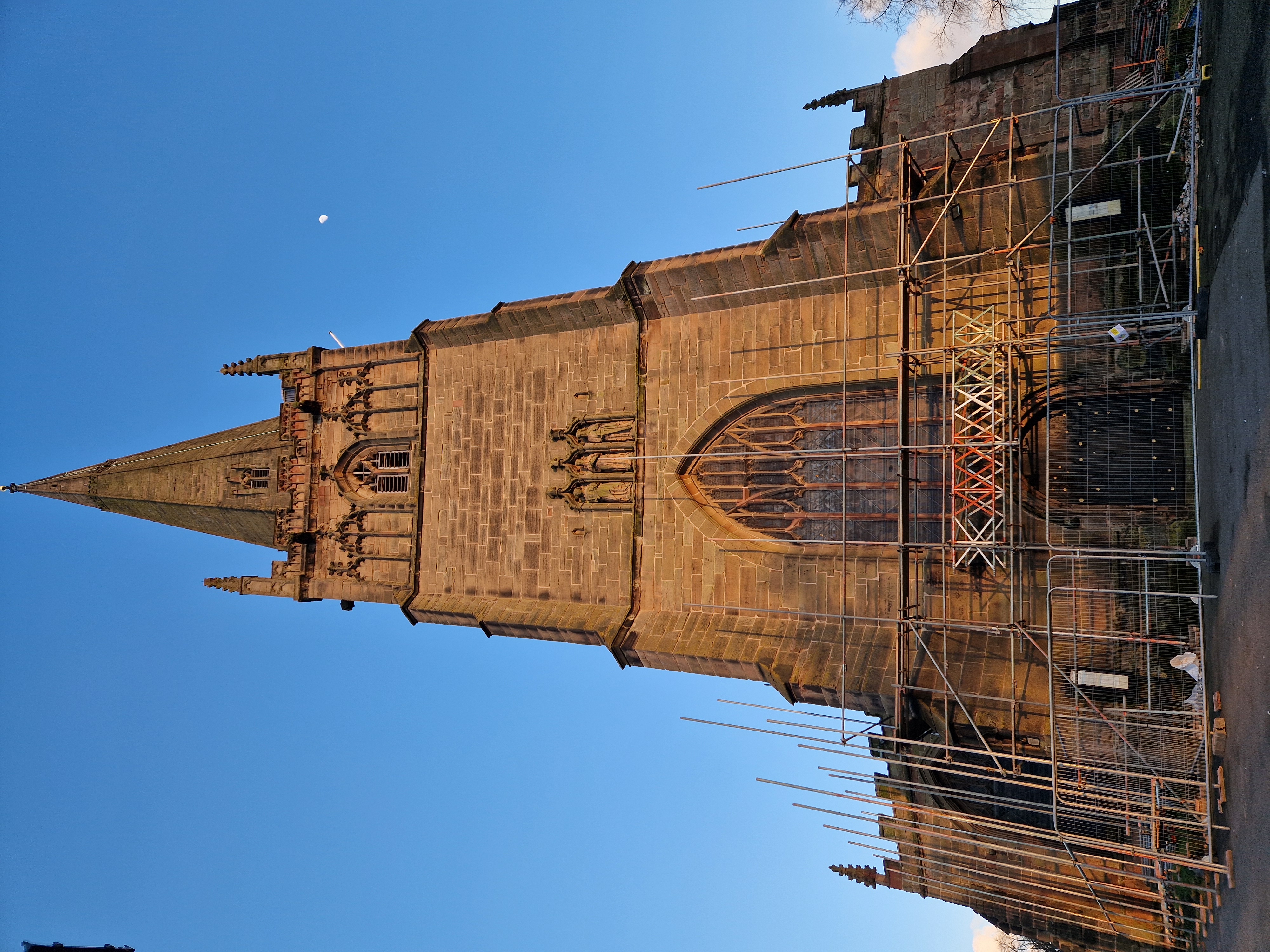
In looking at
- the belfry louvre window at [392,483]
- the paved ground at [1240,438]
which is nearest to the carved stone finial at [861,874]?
the paved ground at [1240,438]

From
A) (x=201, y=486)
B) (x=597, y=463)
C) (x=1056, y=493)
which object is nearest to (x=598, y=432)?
(x=597, y=463)

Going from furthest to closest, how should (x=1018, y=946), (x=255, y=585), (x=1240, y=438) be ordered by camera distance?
(x=1018, y=946) < (x=255, y=585) < (x=1240, y=438)

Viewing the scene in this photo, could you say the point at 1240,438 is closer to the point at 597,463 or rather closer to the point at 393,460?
the point at 597,463

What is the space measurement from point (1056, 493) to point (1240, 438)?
2962 mm

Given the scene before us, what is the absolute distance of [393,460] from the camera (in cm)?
2223

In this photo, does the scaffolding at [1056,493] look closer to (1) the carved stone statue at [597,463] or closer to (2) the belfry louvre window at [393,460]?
(1) the carved stone statue at [597,463]

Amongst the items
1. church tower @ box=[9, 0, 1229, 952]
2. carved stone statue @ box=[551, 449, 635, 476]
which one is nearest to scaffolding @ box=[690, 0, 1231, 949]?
church tower @ box=[9, 0, 1229, 952]

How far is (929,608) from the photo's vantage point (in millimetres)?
14633

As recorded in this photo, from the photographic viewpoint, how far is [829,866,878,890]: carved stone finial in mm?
22984

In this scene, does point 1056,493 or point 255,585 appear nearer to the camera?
point 1056,493

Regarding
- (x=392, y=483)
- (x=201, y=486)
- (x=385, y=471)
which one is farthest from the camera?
(x=201, y=486)

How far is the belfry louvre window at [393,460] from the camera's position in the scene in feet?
72.1

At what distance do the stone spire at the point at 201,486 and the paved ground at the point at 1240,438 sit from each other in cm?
2152

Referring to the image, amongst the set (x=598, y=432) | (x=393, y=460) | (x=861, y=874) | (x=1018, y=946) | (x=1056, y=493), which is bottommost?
(x=1018, y=946)
